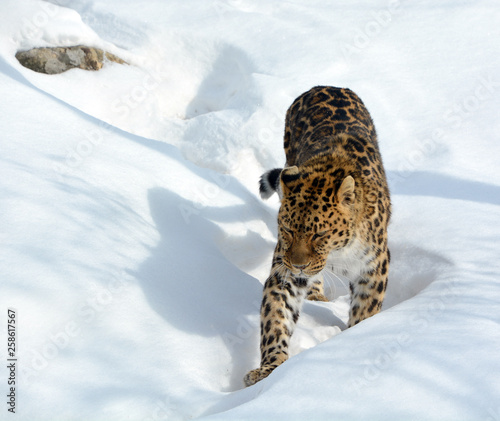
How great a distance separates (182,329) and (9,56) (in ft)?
14.4

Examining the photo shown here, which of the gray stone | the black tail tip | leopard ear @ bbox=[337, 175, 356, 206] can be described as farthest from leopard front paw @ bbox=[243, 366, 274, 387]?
the gray stone

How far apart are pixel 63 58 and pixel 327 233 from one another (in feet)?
15.6

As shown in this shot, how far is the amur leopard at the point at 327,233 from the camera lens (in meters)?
4.35

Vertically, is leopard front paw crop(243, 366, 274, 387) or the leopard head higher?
the leopard head

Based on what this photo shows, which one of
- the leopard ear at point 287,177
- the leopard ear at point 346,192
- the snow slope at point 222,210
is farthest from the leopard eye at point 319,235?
the snow slope at point 222,210

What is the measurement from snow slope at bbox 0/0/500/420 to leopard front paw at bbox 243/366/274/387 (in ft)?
0.31

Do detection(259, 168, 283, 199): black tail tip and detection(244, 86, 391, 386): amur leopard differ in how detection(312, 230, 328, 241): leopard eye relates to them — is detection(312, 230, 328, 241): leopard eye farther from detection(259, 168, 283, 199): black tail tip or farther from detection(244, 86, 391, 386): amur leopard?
detection(259, 168, 283, 199): black tail tip

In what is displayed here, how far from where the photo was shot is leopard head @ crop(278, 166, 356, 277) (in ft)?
14.2

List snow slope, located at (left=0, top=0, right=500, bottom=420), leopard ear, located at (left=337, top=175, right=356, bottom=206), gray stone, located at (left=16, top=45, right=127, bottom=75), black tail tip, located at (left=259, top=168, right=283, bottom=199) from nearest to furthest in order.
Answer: snow slope, located at (left=0, top=0, right=500, bottom=420)
leopard ear, located at (left=337, top=175, right=356, bottom=206)
black tail tip, located at (left=259, top=168, right=283, bottom=199)
gray stone, located at (left=16, top=45, right=127, bottom=75)

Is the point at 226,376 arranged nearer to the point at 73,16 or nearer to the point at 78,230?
the point at 78,230

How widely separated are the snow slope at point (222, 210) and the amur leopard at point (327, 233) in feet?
1.06

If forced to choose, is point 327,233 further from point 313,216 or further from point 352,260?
point 352,260

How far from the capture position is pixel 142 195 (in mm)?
5430

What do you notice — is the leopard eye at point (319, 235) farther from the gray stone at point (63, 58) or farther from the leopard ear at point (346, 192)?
the gray stone at point (63, 58)
